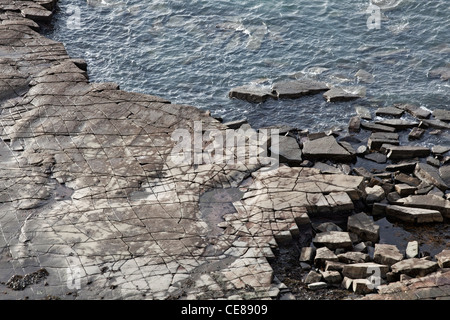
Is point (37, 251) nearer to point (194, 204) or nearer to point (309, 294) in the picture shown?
point (194, 204)

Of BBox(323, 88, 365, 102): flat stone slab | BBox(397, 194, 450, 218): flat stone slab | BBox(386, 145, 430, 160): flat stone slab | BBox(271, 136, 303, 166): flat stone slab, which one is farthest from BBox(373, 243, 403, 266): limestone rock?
BBox(323, 88, 365, 102): flat stone slab

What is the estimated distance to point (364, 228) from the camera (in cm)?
1288

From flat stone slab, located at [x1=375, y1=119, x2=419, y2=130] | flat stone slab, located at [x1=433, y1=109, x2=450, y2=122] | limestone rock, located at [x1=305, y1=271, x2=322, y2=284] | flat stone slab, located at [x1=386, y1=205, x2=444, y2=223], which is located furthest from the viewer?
flat stone slab, located at [x1=433, y1=109, x2=450, y2=122]

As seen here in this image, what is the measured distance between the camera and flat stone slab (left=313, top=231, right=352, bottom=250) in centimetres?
1245

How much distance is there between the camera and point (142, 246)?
12328 millimetres

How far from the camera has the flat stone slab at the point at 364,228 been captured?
42.1 feet

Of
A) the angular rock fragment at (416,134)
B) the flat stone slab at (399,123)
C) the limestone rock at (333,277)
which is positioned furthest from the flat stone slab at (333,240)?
the flat stone slab at (399,123)

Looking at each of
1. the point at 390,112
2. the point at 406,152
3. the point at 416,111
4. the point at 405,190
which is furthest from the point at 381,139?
the point at 405,190

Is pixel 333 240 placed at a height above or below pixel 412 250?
above

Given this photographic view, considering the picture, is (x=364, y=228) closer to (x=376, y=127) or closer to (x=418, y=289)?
(x=418, y=289)

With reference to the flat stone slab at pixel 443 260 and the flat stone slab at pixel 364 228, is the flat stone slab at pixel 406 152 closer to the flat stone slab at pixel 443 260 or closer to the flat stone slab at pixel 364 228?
the flat stone slab at pixel 364 228

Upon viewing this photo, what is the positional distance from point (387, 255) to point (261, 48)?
10347mm

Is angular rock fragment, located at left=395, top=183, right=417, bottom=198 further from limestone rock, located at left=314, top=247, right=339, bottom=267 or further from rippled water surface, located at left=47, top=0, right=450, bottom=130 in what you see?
rippled water surface, located at left=47, top=0, right=450, bottom=130

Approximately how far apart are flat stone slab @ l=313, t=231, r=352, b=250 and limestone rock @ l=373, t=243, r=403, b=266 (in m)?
0.55
